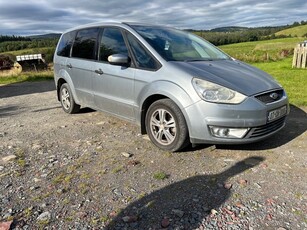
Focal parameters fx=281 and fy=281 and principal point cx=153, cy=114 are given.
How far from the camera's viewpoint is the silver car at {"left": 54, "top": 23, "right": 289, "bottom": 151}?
352cm

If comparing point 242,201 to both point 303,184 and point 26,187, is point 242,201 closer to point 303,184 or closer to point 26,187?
point 303,184

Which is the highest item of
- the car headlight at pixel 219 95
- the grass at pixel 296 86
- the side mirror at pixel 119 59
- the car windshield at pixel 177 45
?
the car windshield at pixel 177 45

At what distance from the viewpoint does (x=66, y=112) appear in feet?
21.2

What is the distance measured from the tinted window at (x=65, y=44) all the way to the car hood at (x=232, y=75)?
2.94 m

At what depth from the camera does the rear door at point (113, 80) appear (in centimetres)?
438

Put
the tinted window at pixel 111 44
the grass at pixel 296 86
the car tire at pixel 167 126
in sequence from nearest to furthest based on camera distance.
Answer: the car tire at pixel 167 126 < the tinted window at pixel 111 44 < the grass at pixel 296 86

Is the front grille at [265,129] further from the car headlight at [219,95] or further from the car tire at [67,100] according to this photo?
the car tire at [67,100]

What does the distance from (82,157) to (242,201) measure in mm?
2246

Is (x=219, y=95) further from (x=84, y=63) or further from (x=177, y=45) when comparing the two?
(x=84, y=63)

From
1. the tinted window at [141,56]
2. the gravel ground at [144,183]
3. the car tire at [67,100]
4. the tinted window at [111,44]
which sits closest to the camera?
the gravel ground at [144,183]

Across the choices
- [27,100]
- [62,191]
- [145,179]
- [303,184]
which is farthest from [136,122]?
[27,100]

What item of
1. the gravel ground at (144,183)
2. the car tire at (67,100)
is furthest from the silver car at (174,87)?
the car tire at (67,100)

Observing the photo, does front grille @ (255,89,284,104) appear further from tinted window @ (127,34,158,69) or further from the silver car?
tinted window @ (127,34,158,69)

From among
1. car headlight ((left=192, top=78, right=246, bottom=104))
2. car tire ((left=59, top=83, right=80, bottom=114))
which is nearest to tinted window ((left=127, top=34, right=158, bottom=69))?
car headlight ((left=192, top=78, right=246, bottom=104))
